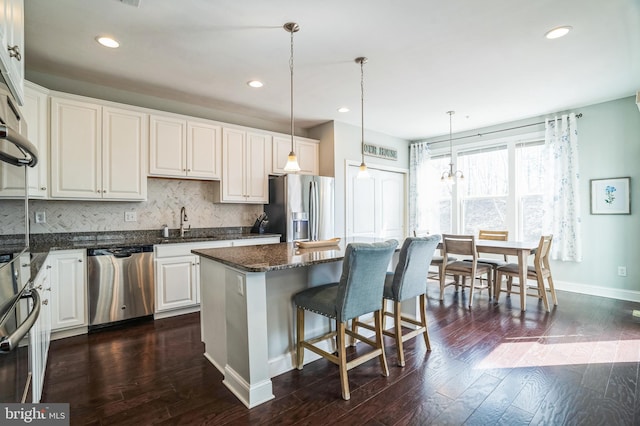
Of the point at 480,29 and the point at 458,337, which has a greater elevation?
the point at 480,29

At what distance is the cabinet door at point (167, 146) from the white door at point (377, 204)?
2.58m

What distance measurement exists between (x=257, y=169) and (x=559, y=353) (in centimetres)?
393

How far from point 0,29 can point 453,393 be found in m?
3.03

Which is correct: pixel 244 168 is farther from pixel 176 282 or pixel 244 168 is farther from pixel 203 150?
pixel 176 282

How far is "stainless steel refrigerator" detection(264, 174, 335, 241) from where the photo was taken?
14.2 feet

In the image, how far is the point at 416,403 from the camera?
6.36ft

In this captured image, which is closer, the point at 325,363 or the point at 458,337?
the point at 325,363

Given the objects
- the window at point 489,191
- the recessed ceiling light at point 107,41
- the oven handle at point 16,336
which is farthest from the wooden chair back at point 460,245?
the recessed ceiling light at point 107,41

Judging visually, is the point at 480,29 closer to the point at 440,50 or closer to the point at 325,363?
the point at 440,50

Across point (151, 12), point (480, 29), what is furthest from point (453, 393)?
point (151, 12)

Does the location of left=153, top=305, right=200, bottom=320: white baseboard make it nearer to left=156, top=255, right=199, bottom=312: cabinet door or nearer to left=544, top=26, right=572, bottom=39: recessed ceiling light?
left=156, top=255, right=199, bottom=312: cabinet door

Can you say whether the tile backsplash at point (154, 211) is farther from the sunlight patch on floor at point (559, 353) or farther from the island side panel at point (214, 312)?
the sunlight patch on floor at point (559, 353)

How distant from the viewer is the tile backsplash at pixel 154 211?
10.8 feet

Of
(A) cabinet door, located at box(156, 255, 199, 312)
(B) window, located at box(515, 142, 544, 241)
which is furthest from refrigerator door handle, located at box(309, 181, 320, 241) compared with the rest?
(B) window, located at box(515, 142, 544, 241)
